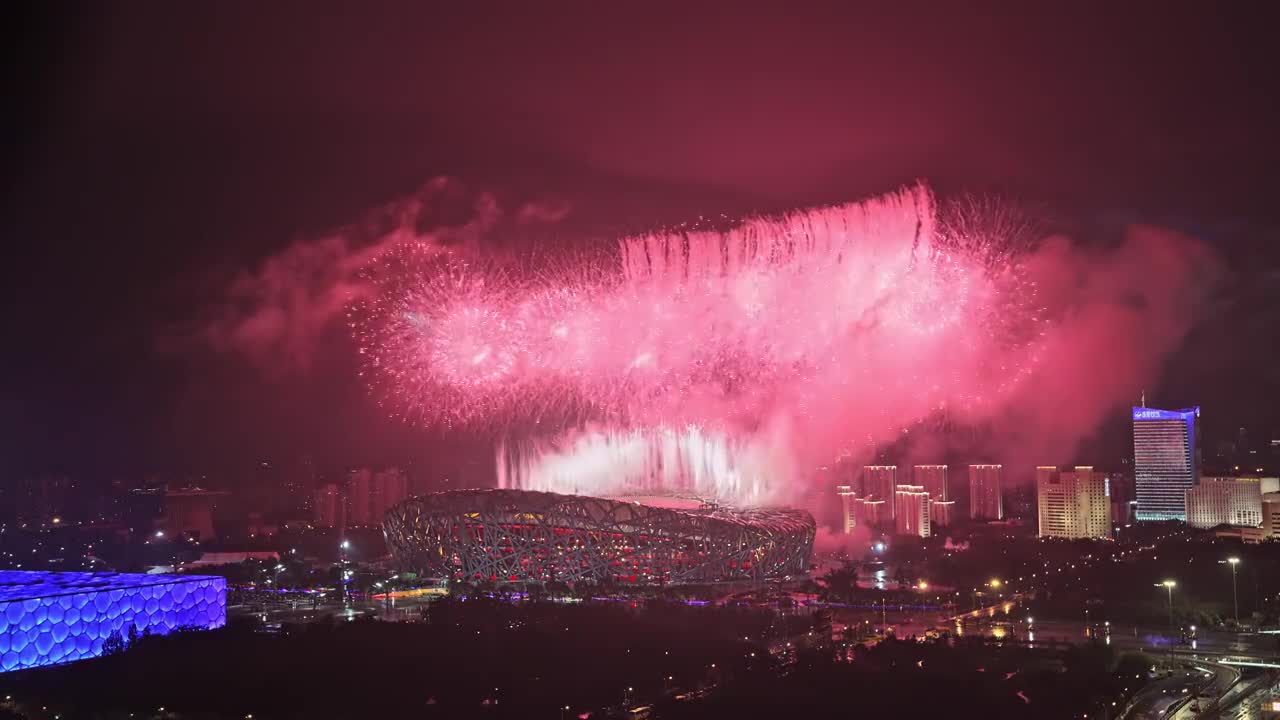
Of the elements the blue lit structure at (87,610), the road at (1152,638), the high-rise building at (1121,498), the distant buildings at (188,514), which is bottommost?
the high-rise building at (1121,498)

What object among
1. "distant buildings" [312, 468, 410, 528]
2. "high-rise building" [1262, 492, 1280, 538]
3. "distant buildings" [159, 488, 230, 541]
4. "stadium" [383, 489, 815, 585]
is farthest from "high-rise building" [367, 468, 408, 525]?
"high-rise building" [1262, 492, 1280, 538]

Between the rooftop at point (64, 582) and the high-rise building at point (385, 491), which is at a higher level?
→ the rooftop at point (64, 582)

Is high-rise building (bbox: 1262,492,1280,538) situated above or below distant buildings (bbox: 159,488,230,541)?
below

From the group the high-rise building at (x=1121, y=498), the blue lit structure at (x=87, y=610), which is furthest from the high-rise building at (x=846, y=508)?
the blue lit structure at (x=87, y=610)

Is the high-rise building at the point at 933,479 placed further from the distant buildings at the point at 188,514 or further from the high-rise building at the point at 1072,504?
the distant buildings at the point at 188,514

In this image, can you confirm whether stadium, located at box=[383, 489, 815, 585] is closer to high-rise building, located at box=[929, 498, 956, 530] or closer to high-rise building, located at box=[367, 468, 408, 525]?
high-rise building, located at box=[367, 468, 408, 525]

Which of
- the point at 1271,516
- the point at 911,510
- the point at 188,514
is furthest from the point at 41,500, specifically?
the point at 1271,516
